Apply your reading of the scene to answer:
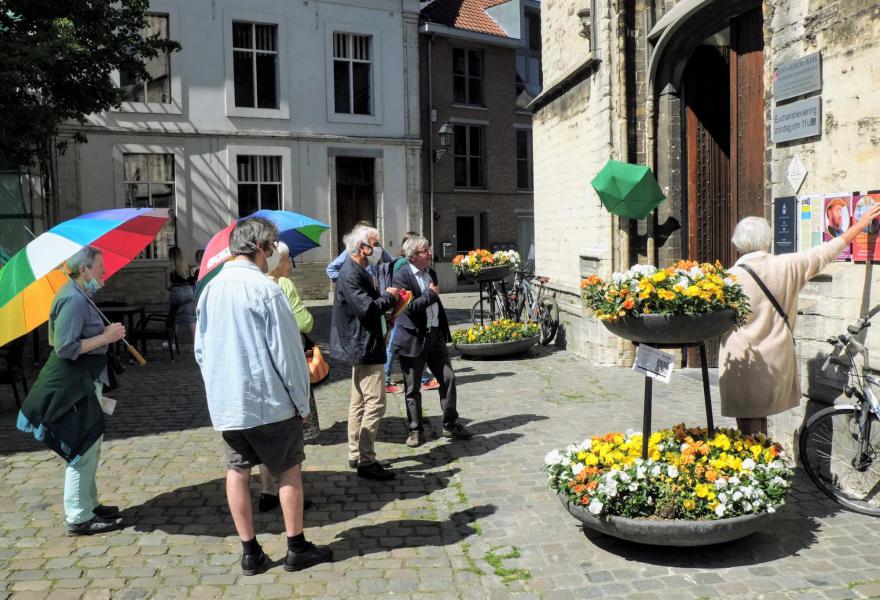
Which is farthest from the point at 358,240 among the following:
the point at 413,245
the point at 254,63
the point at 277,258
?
the point at 254,63

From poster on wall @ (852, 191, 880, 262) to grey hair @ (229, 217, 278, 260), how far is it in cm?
375

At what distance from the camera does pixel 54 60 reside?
36.8 ft

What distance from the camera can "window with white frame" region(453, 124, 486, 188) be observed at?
90.0 feet

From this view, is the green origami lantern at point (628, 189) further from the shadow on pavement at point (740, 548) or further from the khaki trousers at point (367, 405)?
the shadow on pavement at point (740, 548)

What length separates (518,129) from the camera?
29.0m

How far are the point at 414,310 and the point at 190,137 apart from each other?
651 inches

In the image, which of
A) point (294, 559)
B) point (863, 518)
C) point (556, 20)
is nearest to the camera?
point (294, 559)

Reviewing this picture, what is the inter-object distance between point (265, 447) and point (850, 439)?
12.1ft

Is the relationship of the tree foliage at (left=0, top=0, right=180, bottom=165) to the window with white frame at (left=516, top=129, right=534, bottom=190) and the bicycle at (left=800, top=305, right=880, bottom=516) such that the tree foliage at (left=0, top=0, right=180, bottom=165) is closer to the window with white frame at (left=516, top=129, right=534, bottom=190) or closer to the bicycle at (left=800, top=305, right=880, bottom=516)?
the bicycle at (left=800, top=305, right=880, bottom=516)

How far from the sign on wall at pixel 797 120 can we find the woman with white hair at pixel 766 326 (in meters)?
0.97

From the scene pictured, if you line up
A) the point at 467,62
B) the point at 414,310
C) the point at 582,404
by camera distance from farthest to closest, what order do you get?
the point at 467,62 → the point at 582,404 → the point at 414,310

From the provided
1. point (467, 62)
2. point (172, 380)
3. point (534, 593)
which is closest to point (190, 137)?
point (467, 62)

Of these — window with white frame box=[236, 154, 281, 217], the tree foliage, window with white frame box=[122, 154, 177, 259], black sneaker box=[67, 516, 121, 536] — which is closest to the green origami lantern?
black sneaker box=[67, 516, 121, 536]

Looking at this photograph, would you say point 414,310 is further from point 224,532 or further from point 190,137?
point 190,137
